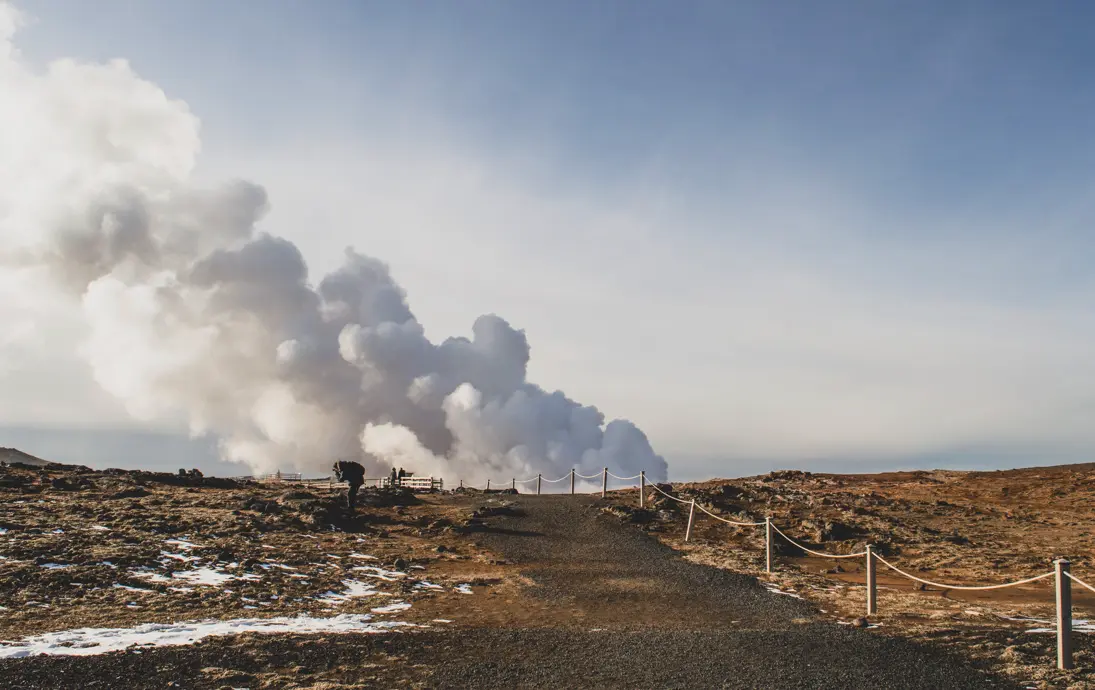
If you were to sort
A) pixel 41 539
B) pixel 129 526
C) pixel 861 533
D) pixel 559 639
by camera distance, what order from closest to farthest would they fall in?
1. pixel 559 639
2. pixel 41 539
3. pixel 129 526
4. pixel 861 533

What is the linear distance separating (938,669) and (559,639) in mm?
5686

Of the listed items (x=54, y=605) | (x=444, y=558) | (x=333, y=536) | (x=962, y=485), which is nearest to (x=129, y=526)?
(x=333, y=536)

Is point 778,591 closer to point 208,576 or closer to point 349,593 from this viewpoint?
point 349,593

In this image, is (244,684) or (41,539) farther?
(41,539)

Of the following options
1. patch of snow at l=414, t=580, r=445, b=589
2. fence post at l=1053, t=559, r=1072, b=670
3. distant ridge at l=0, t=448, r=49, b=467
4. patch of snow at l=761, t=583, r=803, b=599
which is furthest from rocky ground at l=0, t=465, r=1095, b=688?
distant ridge at l=0, t=448, r=49, b=467

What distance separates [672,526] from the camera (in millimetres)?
24875

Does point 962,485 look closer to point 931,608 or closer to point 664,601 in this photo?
point 931,608

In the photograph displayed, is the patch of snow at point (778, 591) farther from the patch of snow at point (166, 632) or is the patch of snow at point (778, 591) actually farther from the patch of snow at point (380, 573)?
the patch of snow at point (380, 573)

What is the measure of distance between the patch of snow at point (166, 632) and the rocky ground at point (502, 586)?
18 cm

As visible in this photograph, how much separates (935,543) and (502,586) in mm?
15079

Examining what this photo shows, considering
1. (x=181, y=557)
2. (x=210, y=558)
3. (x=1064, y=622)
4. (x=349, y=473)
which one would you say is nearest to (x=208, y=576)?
(x=210, y=558)

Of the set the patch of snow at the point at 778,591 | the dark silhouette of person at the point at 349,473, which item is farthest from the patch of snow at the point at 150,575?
the patch of snow at the point at 778,591

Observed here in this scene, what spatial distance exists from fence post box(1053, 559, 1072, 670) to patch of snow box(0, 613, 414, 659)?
10208mm

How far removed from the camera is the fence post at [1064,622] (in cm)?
1004
